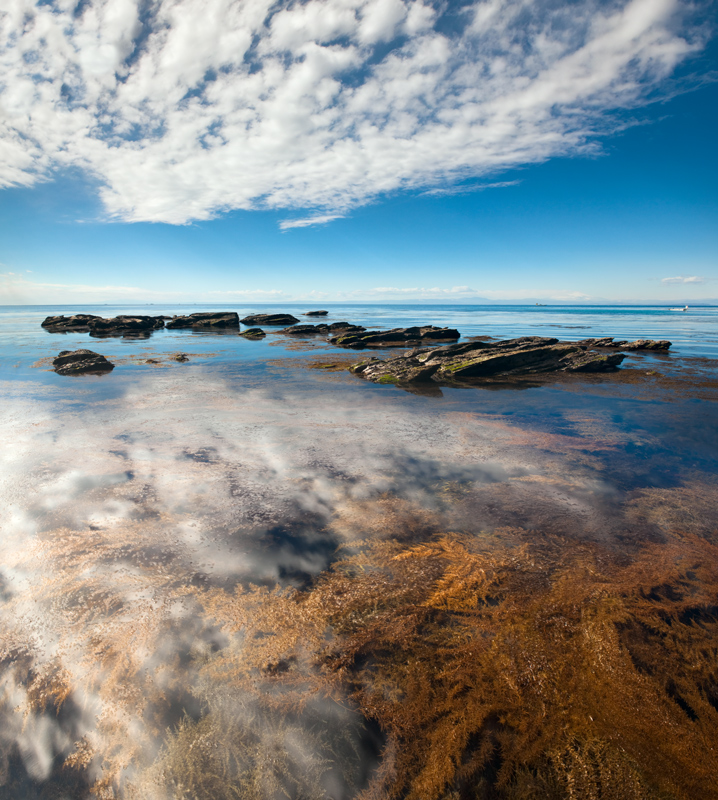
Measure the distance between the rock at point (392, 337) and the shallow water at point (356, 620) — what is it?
2704 centimetres

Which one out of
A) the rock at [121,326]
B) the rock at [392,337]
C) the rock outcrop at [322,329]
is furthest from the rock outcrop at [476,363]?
the rock at [121,326]

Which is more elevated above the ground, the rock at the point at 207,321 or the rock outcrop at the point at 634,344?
the rock at the point at 207,321

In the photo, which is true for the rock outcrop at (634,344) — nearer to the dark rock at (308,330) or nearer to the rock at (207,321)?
the dark rock at (308,330)

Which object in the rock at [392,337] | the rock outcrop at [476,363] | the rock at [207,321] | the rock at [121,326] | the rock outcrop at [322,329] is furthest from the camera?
the rock at [207,321]

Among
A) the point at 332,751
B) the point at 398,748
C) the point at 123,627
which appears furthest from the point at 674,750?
the point at 123,627

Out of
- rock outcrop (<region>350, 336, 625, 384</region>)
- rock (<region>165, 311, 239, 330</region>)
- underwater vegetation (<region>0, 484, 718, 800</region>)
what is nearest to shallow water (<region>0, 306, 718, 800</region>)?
underwater vegetation (<region>0, 484, 718, 800</region>)

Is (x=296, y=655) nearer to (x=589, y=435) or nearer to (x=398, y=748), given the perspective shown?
(x=398, y=748)

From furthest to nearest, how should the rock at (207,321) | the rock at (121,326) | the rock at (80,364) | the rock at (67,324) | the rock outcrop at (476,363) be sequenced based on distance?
the rock at (207,321)
the rock at (67,324)
the rock at (121,326)
the rock at (80,364)
the rock outcrop at (476,363)

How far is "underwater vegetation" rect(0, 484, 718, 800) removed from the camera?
2703 millimetres

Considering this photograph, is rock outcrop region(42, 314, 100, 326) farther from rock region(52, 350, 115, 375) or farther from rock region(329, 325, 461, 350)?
rock region(329, 325, 461, 350)

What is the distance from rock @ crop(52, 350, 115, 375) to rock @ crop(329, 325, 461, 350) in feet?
65.7

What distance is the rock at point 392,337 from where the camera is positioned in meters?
35.3

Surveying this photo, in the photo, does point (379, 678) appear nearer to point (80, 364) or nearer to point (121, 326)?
point (80, 364)

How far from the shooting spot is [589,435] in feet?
33.9
